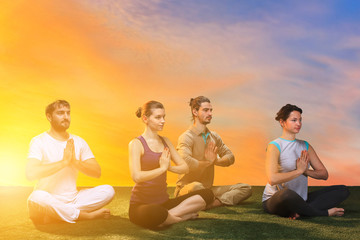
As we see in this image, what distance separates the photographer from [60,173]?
18.8ft

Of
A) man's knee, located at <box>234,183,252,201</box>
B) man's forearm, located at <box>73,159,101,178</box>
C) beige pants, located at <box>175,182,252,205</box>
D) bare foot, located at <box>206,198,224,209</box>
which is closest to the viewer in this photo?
man's forearm, located at <box>73,159,101,178</box>

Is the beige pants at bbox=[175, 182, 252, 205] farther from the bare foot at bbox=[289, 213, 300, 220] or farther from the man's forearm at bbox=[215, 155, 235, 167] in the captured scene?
the bare foot at bbox=[289, 213, 300, 220]

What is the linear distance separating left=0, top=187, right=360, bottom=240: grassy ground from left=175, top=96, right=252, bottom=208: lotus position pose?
0.58 meters

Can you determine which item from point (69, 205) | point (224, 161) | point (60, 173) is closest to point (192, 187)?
point (224, 161)

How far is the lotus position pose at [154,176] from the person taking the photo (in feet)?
16.6

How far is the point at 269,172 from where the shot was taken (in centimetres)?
557

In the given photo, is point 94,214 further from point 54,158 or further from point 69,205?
point 54,158

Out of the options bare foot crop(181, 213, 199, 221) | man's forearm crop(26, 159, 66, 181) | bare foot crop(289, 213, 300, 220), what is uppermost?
man's forearm crop(26, 159, 66, 181)

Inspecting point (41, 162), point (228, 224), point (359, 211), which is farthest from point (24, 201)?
point (359, 211)

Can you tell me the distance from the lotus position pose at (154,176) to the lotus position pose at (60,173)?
803mm

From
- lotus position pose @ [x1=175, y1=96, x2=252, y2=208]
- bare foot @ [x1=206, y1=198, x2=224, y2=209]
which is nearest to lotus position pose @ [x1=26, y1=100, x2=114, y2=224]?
lotus position pose @ [x1=175, y1=96, x2=252, y2=208]

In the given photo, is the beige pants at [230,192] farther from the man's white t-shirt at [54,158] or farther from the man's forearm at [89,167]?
the man's white t-shirt at [54,158]

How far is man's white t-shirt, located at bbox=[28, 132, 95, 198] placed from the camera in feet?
18.5

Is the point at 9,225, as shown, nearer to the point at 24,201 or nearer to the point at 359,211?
the point at 24,201
